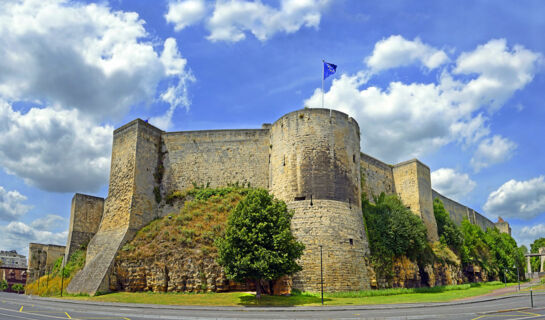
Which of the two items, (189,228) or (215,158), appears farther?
(215,158)

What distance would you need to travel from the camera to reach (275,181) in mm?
33219

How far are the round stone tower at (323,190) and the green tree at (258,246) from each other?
258 cm

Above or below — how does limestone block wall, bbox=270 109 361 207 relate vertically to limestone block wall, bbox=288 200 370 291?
above

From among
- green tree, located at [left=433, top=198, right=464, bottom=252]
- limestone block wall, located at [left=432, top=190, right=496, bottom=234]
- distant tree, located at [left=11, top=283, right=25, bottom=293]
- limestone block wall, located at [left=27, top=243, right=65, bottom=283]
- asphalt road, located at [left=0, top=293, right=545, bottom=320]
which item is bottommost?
distant tree, located at [left=11, top=283, right=25, bottom=293]

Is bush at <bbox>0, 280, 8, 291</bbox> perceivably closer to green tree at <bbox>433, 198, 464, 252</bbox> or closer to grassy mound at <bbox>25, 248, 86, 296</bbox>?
grassy mound at <bbox>25, 248, 86, 296</bbox>

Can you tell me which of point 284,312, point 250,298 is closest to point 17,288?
point 250,298

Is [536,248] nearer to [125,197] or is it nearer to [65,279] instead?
[125,197]

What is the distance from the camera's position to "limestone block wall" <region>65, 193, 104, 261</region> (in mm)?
41750

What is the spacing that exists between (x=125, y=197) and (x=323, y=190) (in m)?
16.5

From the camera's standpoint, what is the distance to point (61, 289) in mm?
32344

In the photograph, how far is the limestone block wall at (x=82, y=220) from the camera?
41750 mm

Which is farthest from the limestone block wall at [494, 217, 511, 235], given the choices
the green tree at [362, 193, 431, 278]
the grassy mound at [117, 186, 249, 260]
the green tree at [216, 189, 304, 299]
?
the green tree at [216, 189, 304, 299]

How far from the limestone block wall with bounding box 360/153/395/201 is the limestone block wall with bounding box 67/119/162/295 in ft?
65.9

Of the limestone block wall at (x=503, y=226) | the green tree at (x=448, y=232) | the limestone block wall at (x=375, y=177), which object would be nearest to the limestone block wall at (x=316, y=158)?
the limestone block wall at (x=375, y=177)
